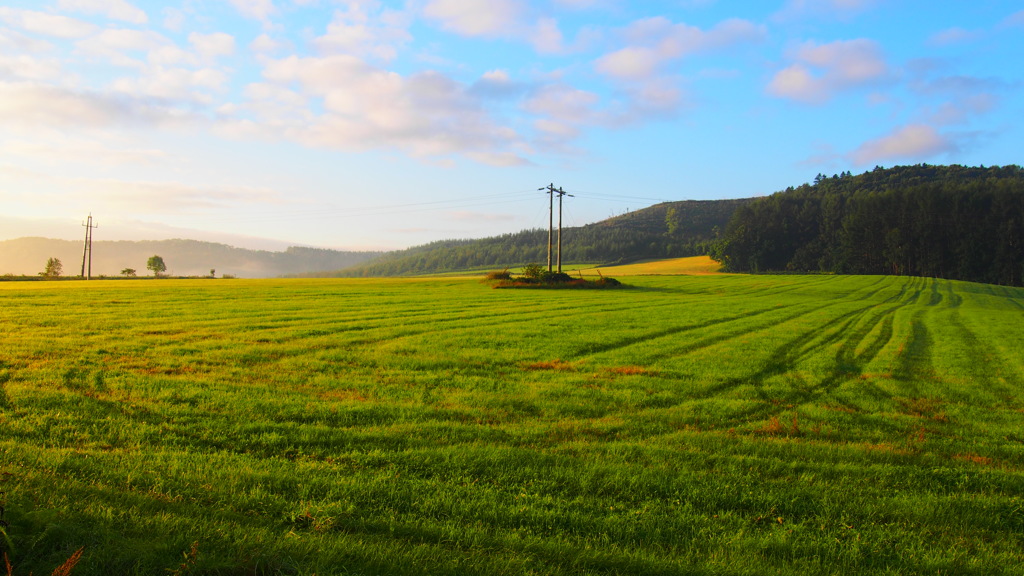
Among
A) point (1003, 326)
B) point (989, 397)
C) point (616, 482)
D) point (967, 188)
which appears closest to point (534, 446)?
point (616, 482)

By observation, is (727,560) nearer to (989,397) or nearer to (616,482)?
(616,482)

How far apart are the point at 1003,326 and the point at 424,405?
31788 mm

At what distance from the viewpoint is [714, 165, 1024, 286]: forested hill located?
294 ft

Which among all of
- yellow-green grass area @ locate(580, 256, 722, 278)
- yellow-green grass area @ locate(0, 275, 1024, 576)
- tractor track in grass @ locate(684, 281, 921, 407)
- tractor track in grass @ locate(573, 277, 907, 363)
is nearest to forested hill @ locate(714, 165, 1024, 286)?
yellow-green grass area @ locate(580, 256, 722, 278)

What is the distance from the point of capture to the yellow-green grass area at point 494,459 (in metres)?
4.52

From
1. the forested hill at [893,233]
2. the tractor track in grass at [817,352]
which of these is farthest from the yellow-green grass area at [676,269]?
the tractor track in grass at [817,352]

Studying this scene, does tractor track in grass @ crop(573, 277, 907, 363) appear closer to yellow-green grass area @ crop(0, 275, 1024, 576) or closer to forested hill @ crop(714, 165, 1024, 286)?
yellow-green grass area @ crop(0, 275, 1024, 576)

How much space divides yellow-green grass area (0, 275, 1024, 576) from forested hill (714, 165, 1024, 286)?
100823mm

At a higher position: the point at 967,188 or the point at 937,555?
the point at 967,188

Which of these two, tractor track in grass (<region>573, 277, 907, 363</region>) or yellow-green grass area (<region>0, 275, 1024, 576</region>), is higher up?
tractor track in grass (<region>573, 277, 907, 363</region>)

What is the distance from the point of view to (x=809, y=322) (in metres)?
26.7

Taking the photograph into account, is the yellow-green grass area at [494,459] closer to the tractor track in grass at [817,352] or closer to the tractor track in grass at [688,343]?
the tractor track in grass at [817,352]

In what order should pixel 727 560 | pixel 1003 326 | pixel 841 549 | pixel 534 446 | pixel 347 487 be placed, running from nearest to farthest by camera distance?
pixel 727 560, pixel 841 549, pixel 347 487, pixel 534 446, pixel 1003 326

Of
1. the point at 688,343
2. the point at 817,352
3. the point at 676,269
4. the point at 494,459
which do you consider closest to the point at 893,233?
the point at 676,269
